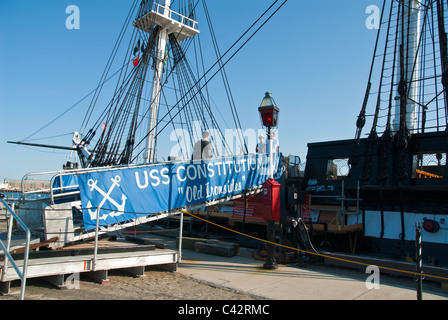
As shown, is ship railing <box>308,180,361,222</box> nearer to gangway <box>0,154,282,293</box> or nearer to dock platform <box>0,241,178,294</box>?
gangway <box>0,154,282,293</box>

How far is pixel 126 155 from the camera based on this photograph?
17.4m

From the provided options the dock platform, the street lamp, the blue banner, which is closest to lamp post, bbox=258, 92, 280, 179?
the street lamp

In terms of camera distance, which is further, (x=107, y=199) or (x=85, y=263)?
(x=107, y=199)

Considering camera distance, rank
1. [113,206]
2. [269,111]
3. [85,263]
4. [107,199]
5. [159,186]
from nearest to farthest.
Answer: [85,263] < [107,199] < [113,206] < [159,186] < [269,111]

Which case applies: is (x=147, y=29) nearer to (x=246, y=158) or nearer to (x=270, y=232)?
(x=246, y=158)

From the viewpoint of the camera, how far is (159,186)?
8.18 metres

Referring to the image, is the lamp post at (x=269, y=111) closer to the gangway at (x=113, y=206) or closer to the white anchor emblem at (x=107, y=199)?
the gangway at (x=113, y=206)

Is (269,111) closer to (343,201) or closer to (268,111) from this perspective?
(268,111)

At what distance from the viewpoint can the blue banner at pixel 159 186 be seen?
6.98m

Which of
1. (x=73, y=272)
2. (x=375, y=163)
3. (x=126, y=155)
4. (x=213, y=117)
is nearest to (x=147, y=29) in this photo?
(x=213, y=117)

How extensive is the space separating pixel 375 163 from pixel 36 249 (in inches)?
371

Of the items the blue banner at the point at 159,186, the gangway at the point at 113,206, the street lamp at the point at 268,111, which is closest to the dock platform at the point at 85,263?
the gangway at the point at 113,206

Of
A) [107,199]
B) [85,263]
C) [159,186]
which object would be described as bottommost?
[85,263]

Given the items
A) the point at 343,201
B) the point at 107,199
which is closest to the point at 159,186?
the point at 107,199
